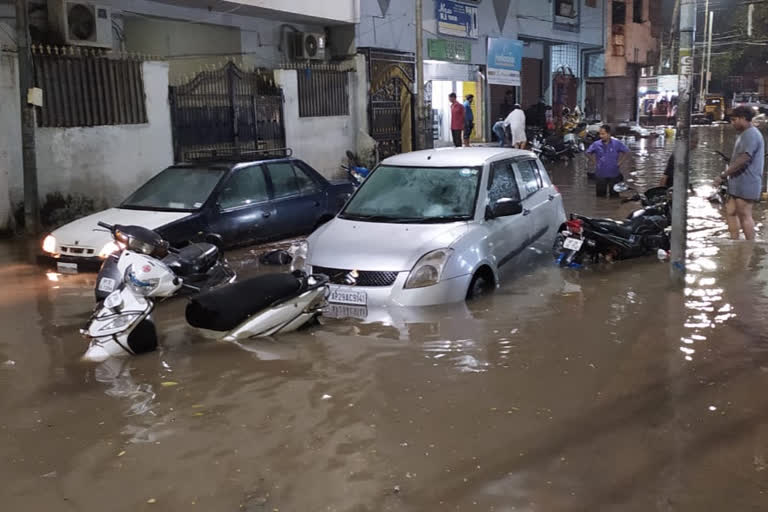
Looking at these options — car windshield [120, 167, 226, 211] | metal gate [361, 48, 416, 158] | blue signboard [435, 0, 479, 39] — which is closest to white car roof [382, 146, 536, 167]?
car windshield [120, 167, 226, 211]

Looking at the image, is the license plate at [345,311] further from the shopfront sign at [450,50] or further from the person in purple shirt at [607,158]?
the shopfront sign at [450,50]

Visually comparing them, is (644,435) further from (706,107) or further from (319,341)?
(706,107)

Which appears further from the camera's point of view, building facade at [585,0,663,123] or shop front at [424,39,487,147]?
building facade at [585,0,663,123]

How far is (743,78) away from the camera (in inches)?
2997

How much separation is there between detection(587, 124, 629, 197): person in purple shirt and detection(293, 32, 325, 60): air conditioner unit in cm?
757

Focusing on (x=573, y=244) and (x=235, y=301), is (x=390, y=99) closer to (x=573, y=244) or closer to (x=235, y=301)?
(x=573, y=244)

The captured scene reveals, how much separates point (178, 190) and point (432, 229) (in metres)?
4.06

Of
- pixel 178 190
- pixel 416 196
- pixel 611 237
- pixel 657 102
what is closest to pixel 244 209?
pixel 178 190

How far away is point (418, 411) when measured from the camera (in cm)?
481

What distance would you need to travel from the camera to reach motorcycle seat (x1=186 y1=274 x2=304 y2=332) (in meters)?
6.22

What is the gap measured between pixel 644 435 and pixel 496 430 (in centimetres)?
→ 83

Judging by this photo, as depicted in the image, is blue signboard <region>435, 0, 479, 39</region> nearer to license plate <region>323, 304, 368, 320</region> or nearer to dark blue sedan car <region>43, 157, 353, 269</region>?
dark blue sedan car <region>43, 157, 353, 269</region>

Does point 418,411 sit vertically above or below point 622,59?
below

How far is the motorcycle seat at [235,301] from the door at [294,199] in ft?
14.0
